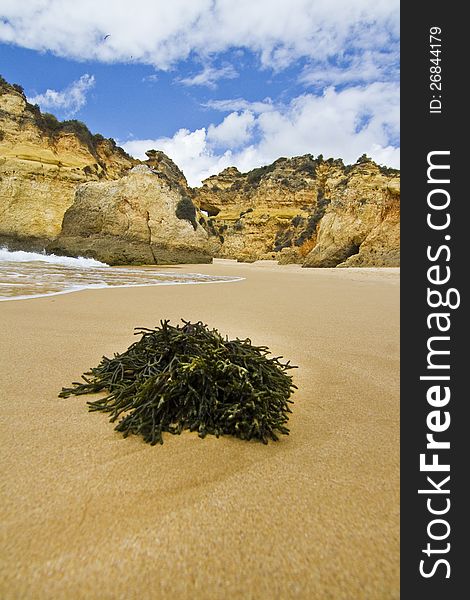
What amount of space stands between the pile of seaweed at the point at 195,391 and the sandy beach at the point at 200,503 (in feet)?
0.17

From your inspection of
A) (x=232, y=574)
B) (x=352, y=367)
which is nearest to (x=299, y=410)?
(x=352, y=367)

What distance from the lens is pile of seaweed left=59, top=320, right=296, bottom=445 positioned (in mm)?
1187

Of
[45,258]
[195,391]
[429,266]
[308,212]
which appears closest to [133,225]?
[45,258]

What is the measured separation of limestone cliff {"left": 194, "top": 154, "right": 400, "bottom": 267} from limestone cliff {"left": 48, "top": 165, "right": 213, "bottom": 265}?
A: 387 cm

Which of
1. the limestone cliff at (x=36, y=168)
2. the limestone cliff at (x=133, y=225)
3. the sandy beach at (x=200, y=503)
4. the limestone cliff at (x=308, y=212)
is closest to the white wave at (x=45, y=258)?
the limestone cliff at (x=133, y=225)

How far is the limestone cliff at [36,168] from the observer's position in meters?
16.6

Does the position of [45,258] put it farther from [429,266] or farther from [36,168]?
[429,266]

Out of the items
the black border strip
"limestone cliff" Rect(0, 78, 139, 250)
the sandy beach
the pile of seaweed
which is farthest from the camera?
"limestone cliff" Rect(0, 78, 139, 250)

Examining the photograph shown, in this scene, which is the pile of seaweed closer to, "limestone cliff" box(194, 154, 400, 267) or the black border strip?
the black border strip

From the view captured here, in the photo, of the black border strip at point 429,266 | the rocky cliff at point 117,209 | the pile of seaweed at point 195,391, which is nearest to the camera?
the black border strip at point 429,266

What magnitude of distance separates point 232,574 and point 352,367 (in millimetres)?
1444

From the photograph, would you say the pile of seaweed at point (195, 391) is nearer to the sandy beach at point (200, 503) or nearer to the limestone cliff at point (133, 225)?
the sandy beach at point (200, 503)

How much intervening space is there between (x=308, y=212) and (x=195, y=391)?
31.1 metres

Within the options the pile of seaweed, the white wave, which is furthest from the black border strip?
the white wave
